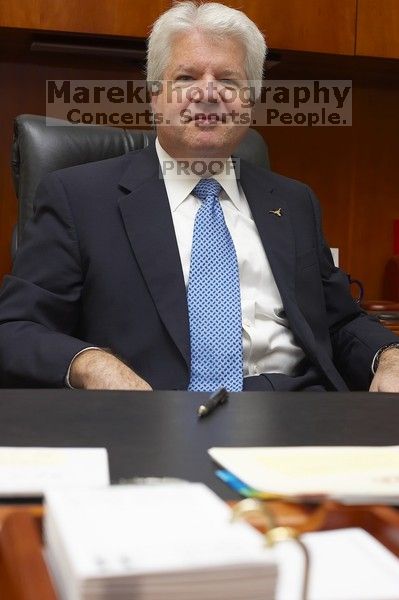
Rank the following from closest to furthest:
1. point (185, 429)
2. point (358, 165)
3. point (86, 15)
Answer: point (185, 429) < point (86, 15) < point (358, 165)

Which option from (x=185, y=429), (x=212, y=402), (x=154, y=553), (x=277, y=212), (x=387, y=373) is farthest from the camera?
(x=277, y=212)

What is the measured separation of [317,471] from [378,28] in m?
2.41

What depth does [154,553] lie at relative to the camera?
1.32 ft

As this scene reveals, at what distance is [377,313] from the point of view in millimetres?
2648

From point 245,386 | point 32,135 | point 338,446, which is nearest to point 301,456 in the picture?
point 338,446

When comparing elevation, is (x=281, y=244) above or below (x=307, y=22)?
below

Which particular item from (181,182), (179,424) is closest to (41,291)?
(181,182)

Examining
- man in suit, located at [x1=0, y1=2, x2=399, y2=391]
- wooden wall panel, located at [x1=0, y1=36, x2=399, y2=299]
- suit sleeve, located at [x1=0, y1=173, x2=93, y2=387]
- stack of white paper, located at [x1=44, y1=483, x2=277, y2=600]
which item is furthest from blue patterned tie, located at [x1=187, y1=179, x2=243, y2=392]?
wooden wall panel, located at [x1=0, y1=36, x2=399, y2=299]

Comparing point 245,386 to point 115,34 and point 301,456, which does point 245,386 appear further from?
Answer: point 115,34

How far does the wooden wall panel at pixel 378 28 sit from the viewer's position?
279 centimetres

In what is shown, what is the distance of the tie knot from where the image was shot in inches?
72.1

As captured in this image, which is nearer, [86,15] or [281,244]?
[281,244]

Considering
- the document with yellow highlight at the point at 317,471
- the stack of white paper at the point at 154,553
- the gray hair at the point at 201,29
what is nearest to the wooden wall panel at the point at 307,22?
the gray hair at the point at 201,29

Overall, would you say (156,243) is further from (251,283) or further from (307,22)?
(307,22)
